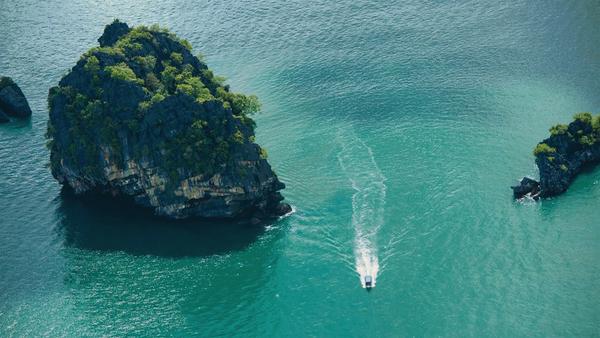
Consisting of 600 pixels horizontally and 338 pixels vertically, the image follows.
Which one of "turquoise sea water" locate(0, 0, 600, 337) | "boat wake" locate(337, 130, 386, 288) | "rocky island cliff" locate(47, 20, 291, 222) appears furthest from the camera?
"rocky island cliff" locate(47, 20, 291, 222)

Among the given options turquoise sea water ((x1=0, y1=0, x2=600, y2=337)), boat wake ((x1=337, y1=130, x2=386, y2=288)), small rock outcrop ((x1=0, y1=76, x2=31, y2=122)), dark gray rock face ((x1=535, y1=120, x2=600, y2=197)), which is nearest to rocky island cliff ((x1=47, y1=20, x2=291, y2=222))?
turquoise sea water ((x1=0, y1=0, x2=600, y2=337))

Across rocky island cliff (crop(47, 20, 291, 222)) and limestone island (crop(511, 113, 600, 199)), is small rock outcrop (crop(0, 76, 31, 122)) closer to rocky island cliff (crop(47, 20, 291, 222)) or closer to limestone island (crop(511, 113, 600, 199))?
rocky island cliff (crop(47, 20, 291, 222))

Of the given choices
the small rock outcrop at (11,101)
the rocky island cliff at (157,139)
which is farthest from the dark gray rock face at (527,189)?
the small rock outcrop at (11,101)

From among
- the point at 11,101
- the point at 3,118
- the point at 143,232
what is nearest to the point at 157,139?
the point at 143,232

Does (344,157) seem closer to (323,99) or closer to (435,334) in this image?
(323,99)

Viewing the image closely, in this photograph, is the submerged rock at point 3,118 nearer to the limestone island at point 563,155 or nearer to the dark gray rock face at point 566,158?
the limestone island at point 563,155

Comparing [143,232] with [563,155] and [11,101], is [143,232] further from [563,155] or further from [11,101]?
[563,155]
